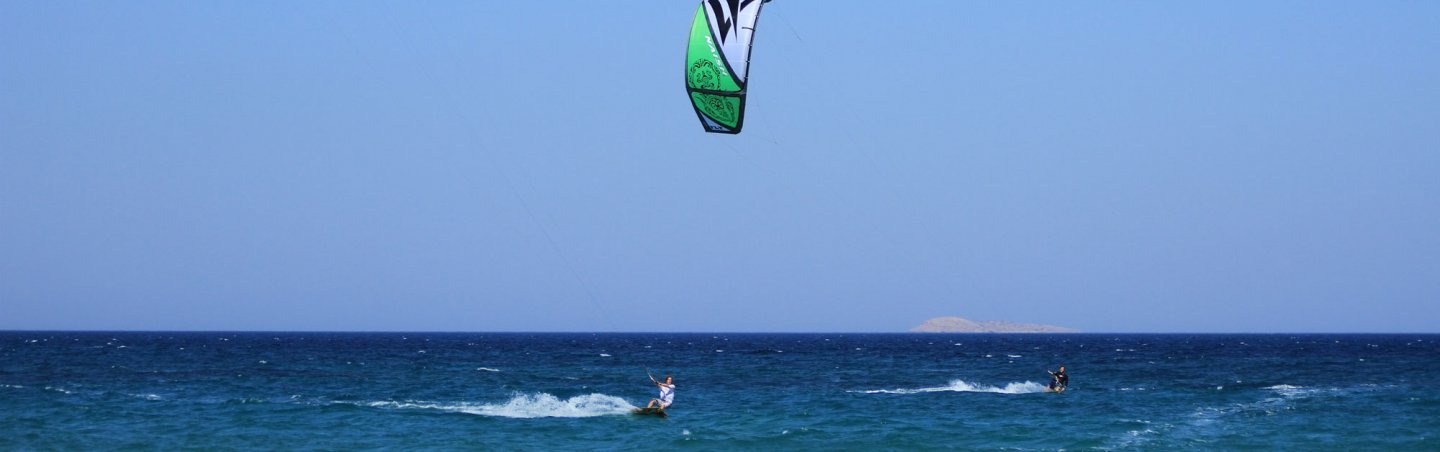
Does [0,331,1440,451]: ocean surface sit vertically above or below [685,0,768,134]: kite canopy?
below

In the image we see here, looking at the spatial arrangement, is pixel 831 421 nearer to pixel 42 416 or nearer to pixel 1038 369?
pixel 42 416

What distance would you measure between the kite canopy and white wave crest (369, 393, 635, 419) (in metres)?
13.6

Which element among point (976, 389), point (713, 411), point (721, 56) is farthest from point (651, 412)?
point (976, 389)

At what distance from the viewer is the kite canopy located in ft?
77.9

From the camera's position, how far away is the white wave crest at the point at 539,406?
36.0m

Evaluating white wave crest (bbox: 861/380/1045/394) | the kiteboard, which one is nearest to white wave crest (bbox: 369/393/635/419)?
the kiteboard

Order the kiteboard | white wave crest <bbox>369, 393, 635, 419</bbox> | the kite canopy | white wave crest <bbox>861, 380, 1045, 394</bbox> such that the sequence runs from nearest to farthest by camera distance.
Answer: the kite canopy, the kiteboard, white wave crest <bbox>369, 393, 635, 419</bbox>, white wave crest <bbox>861, 380, 1045, 394</bbox>

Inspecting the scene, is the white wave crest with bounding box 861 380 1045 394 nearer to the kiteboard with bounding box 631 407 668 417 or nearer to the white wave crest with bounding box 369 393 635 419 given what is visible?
the white wave crest with bounding box 369 393 635 419

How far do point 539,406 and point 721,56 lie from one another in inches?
691

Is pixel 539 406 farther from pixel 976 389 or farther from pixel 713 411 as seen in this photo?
pixel 976 389

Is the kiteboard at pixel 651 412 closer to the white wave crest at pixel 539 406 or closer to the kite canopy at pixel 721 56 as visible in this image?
the white wave crest at pixel 539 406

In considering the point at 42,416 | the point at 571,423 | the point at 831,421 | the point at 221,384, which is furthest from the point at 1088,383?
the point at 42,416

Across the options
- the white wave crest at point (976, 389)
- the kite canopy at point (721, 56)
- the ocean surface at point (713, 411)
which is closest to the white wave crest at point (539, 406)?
the ocean surface at point (713, 411)

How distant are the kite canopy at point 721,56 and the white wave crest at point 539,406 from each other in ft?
44.6
